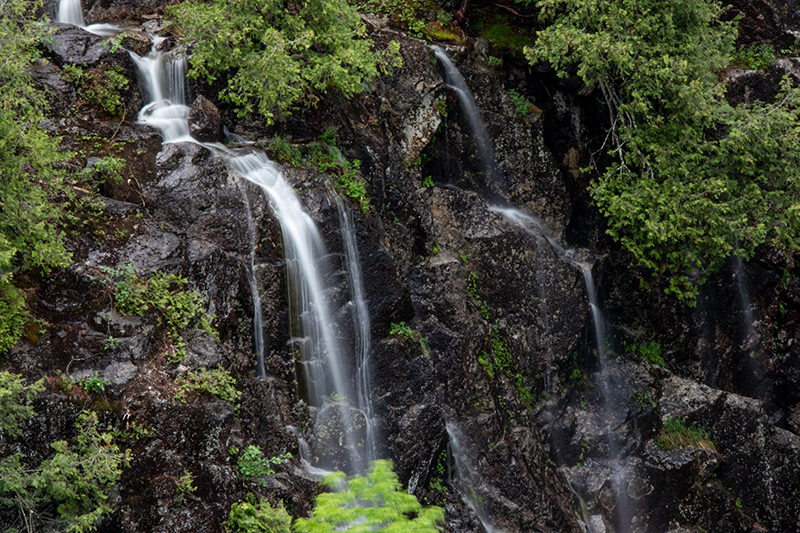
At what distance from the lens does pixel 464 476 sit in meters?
9.23

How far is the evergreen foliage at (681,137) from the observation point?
964 centimetres

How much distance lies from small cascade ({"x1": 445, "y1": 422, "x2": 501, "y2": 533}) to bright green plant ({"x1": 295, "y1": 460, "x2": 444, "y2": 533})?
14.6ft

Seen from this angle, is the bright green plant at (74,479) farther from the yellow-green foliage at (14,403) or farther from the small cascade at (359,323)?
the small cascade at (359,323)

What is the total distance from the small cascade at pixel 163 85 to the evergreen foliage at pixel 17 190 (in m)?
2.68

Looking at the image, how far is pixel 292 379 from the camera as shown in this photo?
7723 millimetres

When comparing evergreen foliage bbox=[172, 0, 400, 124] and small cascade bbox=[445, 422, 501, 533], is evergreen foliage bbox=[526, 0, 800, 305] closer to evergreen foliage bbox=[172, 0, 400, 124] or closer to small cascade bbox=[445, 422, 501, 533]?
evergreen foliage bbox=[172, 0, 400, 124]

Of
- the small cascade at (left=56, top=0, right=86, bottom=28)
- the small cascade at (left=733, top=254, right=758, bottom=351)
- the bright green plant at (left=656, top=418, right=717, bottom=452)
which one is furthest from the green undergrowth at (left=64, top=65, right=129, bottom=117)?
the small cascade at (left=733, top=254, right=758, bottom=351)

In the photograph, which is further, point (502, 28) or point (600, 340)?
point (502, 28)

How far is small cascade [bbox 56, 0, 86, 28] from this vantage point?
1054cm

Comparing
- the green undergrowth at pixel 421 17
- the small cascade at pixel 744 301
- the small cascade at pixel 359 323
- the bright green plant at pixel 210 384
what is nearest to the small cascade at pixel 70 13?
the green undergrowth at pixel 421 17

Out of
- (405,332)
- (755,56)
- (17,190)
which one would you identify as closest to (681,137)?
(755,56)

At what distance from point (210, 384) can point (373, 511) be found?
2829 millimetres

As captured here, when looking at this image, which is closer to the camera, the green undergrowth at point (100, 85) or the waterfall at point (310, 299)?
the waterfall at point (310, 299)

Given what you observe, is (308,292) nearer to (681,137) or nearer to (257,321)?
(257,321)
